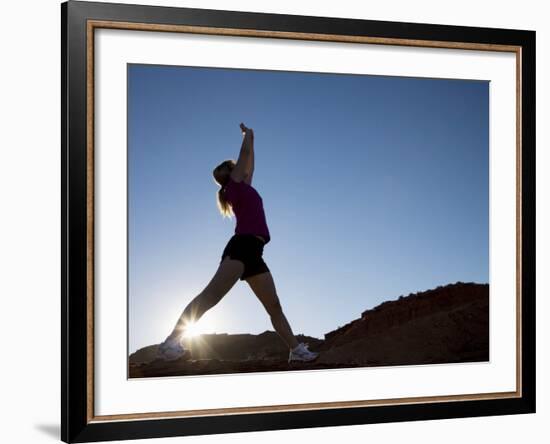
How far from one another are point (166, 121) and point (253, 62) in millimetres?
503

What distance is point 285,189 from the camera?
14.4 feet

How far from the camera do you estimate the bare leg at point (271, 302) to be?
14.2 feet

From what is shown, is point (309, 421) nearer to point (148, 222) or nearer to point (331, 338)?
point (331, 338)

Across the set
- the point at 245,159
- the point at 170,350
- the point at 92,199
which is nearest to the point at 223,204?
the point at 245,159

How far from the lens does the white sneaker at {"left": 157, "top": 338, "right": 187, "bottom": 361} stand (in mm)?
4203

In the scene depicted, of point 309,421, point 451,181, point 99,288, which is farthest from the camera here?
point 451,181

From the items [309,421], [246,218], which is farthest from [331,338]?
[246,218]

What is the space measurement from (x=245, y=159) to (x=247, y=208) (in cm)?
24

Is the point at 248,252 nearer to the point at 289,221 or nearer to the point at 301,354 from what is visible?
the point at 289,221

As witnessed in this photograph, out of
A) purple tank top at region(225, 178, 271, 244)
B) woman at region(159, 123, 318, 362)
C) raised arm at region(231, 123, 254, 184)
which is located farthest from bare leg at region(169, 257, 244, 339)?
raised arm at region(231, 123, 254, 184)

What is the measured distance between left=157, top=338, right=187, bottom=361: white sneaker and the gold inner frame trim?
A: 26cm

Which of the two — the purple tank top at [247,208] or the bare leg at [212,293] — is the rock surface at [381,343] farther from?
the purple tank top at [247,208]

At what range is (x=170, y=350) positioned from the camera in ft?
13.8

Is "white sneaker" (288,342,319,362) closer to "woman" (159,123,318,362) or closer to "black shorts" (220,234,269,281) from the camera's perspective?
"woman" (159,123,318,362)
